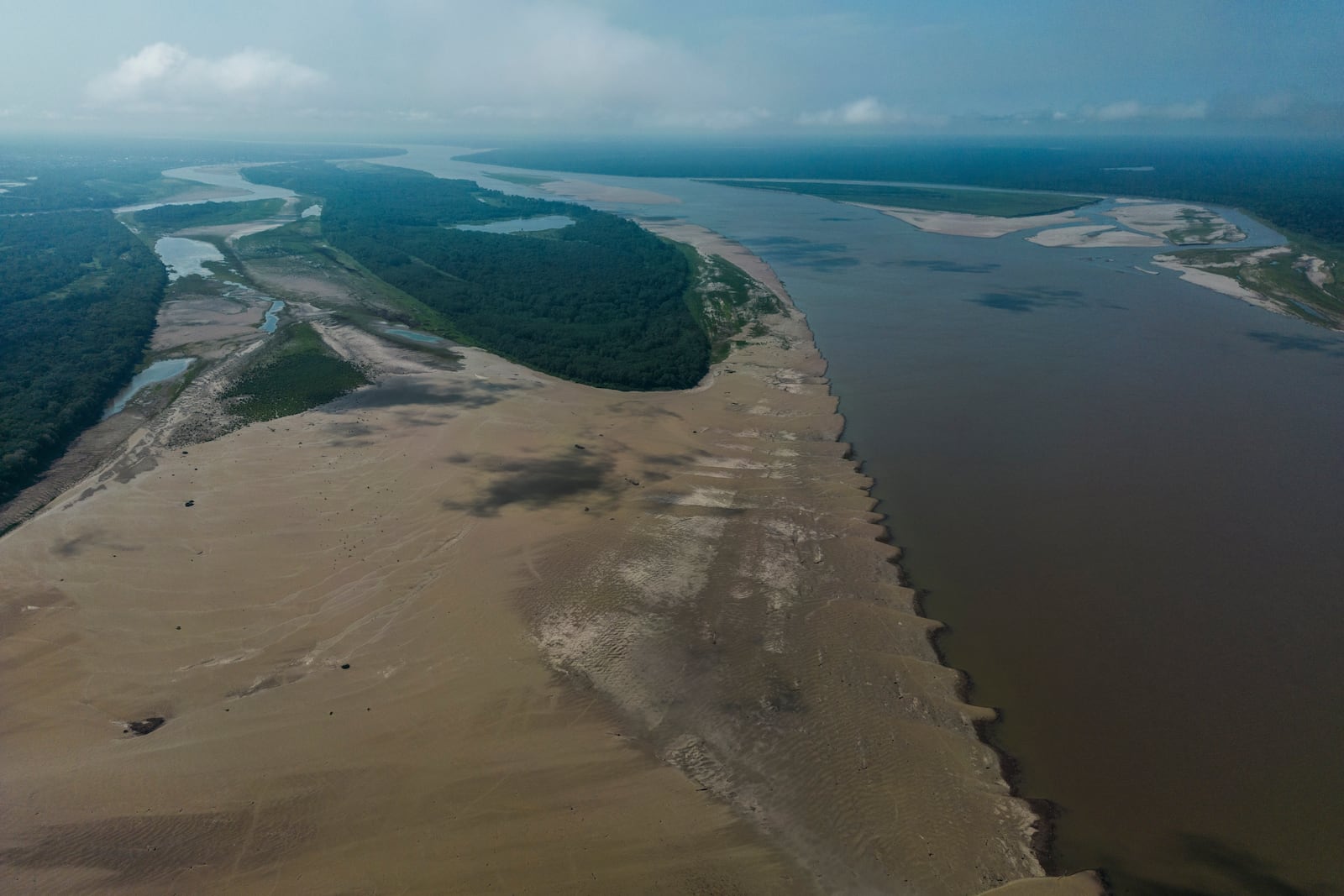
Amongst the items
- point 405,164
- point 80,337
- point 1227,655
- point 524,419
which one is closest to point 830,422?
point 524,419

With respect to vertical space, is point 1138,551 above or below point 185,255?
below

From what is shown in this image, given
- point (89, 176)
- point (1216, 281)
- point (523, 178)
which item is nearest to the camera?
point (1216, 281)

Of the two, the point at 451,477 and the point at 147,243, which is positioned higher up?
the point at 147,243

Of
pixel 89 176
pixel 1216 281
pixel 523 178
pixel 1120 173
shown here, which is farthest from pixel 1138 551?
pixel 89 176

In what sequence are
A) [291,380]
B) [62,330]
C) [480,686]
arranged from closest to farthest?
[480,686]
[291,380]
[62,330]

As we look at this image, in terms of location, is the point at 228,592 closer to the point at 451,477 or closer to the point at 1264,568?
the point at 451,477

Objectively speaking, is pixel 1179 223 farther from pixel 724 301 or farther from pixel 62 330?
pixel 62 330
